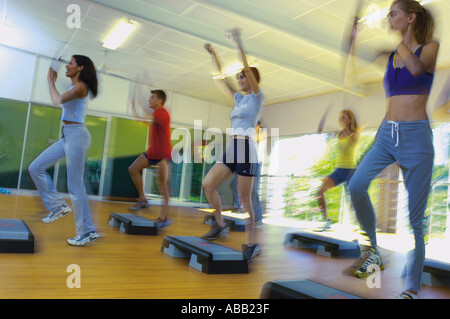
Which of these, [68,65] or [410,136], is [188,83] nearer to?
[68,65]

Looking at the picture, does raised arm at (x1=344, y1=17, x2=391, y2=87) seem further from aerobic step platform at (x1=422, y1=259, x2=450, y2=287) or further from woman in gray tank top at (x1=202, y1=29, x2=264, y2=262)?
aerobic step platform at (x1=422, y1=259, x2=450, y2=287)

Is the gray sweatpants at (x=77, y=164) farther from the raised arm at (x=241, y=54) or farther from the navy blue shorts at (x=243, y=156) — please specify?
the raised arm at (x=241, y=54)

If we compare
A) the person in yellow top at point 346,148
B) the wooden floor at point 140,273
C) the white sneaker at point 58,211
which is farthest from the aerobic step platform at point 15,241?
the person in yellow top at point 346,148

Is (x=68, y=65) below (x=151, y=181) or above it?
above

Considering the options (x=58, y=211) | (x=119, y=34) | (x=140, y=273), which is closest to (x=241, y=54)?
(x=140, y=273)

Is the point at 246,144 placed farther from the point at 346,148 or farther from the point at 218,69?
the point at 346,148

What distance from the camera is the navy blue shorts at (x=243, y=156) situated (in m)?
2.08

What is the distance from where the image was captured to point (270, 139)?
7840 mm

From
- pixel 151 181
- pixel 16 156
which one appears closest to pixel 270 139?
pixel 151 181

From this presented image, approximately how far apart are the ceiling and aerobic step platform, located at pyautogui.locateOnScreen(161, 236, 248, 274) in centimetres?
262

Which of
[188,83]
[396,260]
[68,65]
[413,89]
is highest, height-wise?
[188,83]

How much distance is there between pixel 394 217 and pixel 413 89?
4.90 meters

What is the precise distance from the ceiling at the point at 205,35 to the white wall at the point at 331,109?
0.74 feet

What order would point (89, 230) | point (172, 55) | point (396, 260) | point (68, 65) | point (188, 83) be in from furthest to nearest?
point (188, 83), point (172, 55), point (396, 260), point (89, 230), point (68, 65)
